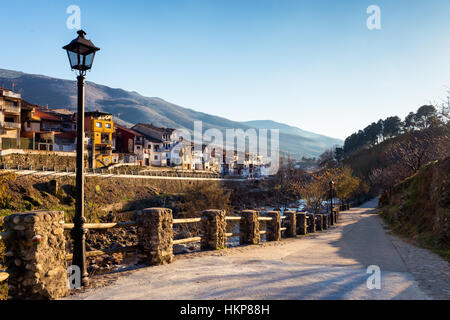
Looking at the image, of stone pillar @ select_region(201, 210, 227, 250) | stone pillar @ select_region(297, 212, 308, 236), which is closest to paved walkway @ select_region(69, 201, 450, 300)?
stone pillar @ select_region(201, 210, 227, 250)

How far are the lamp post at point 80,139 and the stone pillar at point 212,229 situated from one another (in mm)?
4801

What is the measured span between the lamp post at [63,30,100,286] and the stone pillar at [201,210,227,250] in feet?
15.8

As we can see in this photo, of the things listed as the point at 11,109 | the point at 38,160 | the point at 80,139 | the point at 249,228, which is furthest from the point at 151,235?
the point at 11,109

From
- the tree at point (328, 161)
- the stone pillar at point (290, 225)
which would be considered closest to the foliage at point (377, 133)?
the tree at point (328, 161)

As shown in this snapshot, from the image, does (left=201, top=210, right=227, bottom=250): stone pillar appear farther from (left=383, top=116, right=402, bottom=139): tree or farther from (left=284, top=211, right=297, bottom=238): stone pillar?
(left=383, top=116, right=402, bottom=139): tree

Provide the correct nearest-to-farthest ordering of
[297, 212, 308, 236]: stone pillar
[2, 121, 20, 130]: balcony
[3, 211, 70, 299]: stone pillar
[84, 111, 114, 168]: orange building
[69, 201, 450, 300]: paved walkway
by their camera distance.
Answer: [3, 211, 70, 299]: stone pillar, [69, 201, 450, 300]: paved walkway, [297, 212, 308, 236]: stone pillar, [2, 121, 20, 130]: balcony, [84, 111, 114, 168]: orange building

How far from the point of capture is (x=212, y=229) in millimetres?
10820

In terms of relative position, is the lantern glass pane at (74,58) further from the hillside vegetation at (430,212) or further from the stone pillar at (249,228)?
the hillside vegetation at (430,212)

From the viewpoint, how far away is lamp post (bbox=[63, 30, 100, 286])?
6371 millimetres

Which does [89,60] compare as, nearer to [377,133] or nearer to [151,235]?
[151,235]
